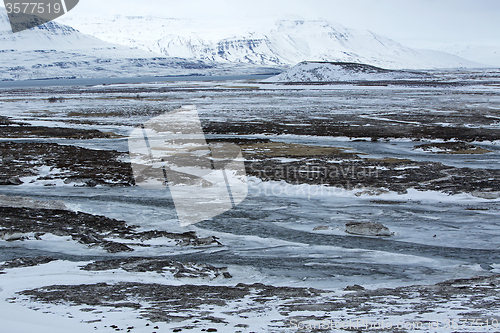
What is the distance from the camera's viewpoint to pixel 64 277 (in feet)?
33.1

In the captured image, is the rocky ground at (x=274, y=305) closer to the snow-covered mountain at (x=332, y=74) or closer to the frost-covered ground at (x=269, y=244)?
the frost-covered ground at (x=269, y=244)

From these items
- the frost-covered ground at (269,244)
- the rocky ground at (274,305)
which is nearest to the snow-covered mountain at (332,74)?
the frost-covered ground at (269,244)

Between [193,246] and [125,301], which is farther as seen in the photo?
[193,246]

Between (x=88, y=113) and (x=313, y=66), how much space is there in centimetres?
7855

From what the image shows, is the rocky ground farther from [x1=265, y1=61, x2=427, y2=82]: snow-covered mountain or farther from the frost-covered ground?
[x1=265, y1=61, x2=427, y2=82]: snow-covered mountain

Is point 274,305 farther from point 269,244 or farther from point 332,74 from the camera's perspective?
point 332,74

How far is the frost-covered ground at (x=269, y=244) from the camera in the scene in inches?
314

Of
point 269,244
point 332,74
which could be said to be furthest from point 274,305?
point 332,74

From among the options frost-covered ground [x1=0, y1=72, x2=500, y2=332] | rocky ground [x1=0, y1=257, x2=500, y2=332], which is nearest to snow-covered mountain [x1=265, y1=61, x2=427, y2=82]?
frost-covered ground [x1=0, y1=72, x2=500, y2=332]

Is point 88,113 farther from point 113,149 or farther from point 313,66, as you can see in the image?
point 313,66

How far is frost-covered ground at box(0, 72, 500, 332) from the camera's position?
7.98 m

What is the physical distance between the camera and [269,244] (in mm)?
12625

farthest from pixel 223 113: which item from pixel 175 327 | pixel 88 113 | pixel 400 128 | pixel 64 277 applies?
pixel 175 327

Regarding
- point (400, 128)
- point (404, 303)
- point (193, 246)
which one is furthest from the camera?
point (400, 128)
